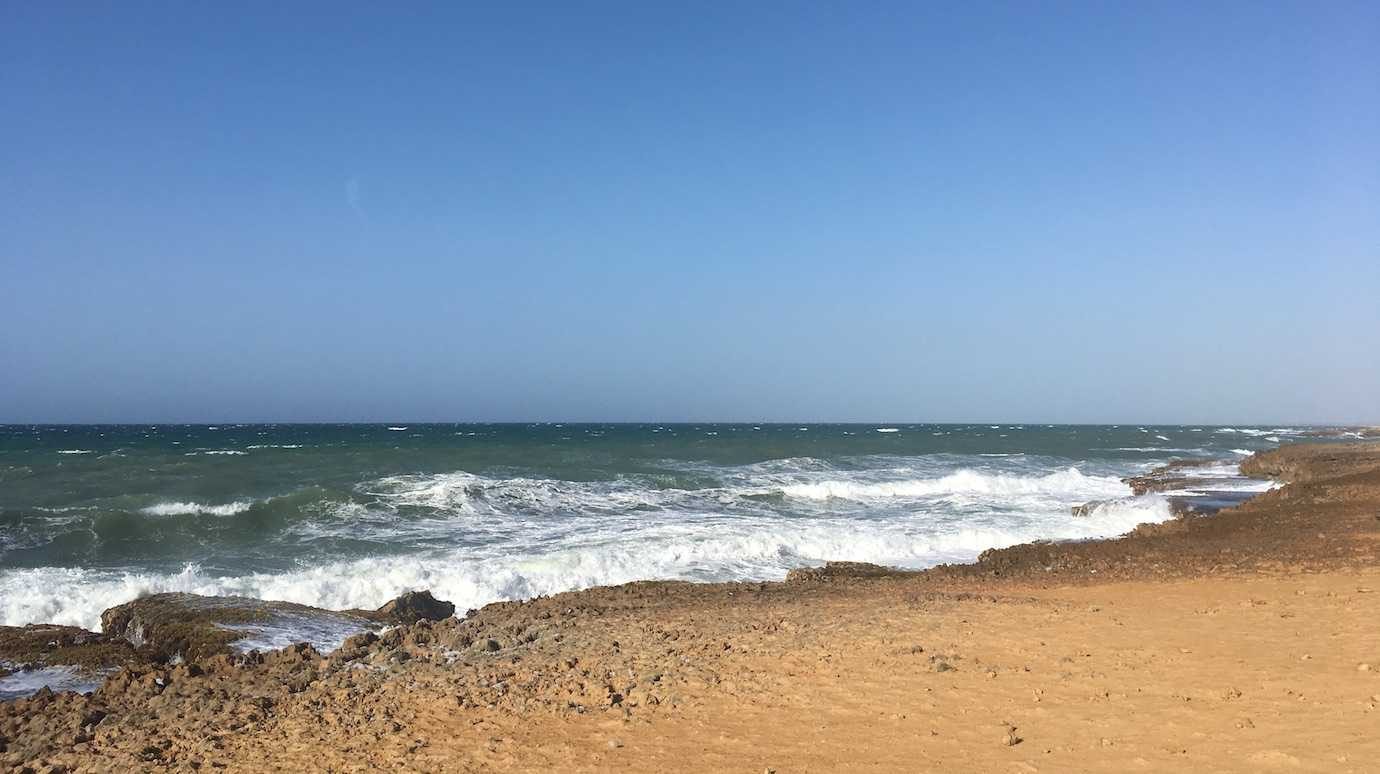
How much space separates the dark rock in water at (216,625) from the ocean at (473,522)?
1.79 metres

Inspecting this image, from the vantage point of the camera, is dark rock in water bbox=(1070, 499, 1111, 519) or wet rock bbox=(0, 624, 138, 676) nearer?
wet rock bbox=(0, 624, 138, 676)

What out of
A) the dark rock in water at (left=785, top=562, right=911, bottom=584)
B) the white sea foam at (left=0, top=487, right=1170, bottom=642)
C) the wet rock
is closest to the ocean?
the white sea foam at (left=0, top=487, right=1170, bottom=642)

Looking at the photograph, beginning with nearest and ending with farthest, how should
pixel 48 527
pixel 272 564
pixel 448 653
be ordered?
pixel 448 653, pixel 272 564, pixel 48 527

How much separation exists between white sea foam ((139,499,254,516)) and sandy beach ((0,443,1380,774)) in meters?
16.2

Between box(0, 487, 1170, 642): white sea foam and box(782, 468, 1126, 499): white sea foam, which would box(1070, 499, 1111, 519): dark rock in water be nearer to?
box(0, 487, 1170, 642): white sea foam

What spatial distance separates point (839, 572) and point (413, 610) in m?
6.56

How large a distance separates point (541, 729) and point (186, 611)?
683cm

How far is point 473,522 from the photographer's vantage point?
2127 cm

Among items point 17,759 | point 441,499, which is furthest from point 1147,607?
point 441,499

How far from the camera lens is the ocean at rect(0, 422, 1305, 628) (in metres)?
13.8

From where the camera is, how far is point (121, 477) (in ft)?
99.8

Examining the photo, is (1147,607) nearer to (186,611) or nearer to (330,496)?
(186,611)

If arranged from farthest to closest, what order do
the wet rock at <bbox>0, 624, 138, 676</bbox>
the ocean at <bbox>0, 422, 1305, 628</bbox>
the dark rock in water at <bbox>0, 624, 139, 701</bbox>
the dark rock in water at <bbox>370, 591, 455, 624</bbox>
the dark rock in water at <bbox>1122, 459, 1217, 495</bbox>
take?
the dark rock in water at <bbox>1122, 459, 1217, 495</bbox>
the ocean at <bbox>0, 422, 1305, 628</bbox>
the dark rock in water at <bbox>370, 591, 455, 624</bbox>
the wet rock at <bbox>0, 624, 138, 676</bbox>
the dark rock in water at <bbox>0, 624, 139, 701</bbox>

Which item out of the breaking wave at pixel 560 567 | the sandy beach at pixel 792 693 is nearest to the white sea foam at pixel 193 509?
the breaking wave at pixel 560 567
